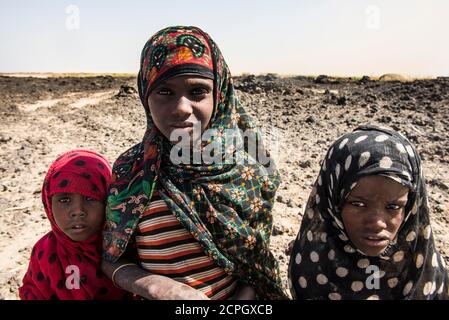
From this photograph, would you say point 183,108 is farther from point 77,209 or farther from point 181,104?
point 77,209

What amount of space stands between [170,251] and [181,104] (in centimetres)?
70

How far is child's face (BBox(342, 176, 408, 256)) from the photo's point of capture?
150cm

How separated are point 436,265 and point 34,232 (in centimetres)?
370

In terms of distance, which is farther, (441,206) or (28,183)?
(28,183)

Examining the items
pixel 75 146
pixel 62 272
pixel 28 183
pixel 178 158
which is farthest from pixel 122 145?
pixel 178 158

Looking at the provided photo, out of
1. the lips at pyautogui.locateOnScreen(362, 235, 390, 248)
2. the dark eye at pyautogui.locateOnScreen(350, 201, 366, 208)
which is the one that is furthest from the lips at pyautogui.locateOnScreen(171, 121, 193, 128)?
the lips at pyautogui.locateOnScreen(362, 235, 390, 248)

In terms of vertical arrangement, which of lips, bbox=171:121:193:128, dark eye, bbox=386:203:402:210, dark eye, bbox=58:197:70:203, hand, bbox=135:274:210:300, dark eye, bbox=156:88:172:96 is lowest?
hand, bbox=135:274:210:300

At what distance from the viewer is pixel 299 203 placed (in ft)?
14.0

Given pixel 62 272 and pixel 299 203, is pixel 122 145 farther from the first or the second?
pixel 62 272

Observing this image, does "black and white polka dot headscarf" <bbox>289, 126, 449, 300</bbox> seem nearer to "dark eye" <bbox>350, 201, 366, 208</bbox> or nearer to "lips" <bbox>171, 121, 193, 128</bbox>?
"dark eye" <bbox>350, 201, 366, 208</bbox>

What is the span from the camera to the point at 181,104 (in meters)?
1.60

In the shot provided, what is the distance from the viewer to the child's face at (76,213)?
6.37ft

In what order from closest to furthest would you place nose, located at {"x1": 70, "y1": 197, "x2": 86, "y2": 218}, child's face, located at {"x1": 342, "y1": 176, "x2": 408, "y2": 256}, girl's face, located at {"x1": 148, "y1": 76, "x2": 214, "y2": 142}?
child's face, located at {"x1": 342, "y1": 176, "x2": 408, "y2": 256} < girl's face, located at {"x1": 148, "y1": 76, "x2": 214, "y2": 142} < nose, located at {"x1": 70, "y1": 197, "x2": 86, "y2": 218}

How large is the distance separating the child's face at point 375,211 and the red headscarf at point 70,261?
1266 millimetres
